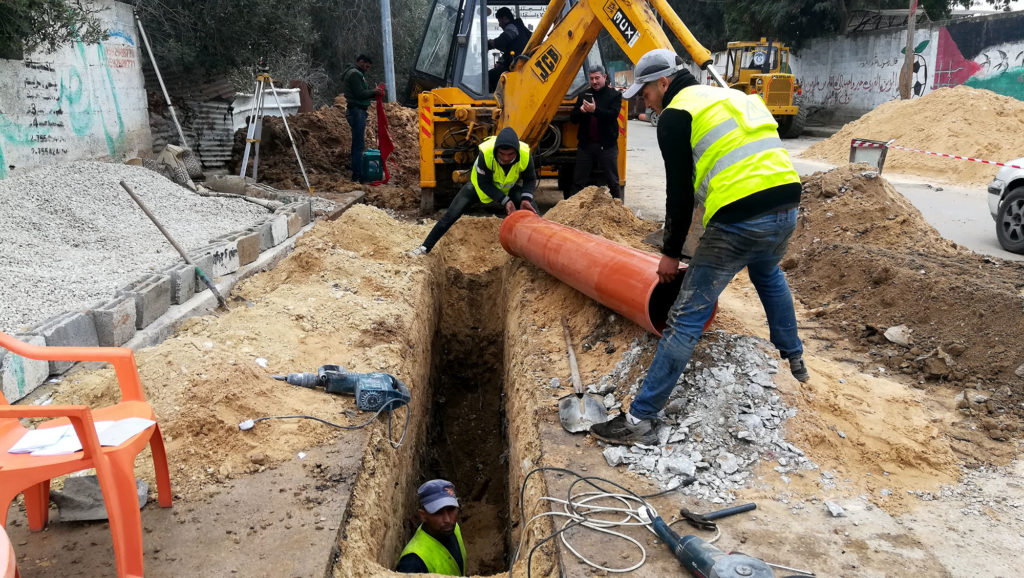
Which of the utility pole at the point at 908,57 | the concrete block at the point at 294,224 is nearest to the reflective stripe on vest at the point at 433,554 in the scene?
the concrete block at the point at 294,224

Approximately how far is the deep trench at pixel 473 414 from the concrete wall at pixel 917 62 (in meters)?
18.8

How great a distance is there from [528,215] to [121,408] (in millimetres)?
4490

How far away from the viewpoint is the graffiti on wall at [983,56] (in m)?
19.2

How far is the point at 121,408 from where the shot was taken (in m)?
2.99

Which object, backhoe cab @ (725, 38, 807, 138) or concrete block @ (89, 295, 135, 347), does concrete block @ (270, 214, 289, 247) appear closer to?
concrete block @ (89, 295, 135, 347)

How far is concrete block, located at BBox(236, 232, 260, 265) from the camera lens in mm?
6434

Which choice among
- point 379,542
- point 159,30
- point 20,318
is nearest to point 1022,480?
point 379,542

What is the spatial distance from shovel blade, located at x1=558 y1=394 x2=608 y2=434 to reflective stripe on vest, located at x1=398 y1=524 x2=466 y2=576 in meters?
1.02

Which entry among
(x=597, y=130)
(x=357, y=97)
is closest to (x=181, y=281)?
(x=597, y=130)

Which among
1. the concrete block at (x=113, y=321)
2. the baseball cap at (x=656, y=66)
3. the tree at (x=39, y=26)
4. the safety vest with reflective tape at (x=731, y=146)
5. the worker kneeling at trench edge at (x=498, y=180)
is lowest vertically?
the concrete block at (x=113, y=321)

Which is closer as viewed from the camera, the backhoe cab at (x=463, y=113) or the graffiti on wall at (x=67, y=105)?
the graffiti on wall at (x=67, y=105)

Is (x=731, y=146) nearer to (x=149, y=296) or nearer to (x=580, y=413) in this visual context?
(x=580, y=413)

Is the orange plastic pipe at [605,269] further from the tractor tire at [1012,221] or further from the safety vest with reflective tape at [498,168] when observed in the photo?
the tractor tire at [1012,221]

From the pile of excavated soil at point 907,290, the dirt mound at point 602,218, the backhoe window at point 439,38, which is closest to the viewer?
the pile of excavated soil at point 907,290
